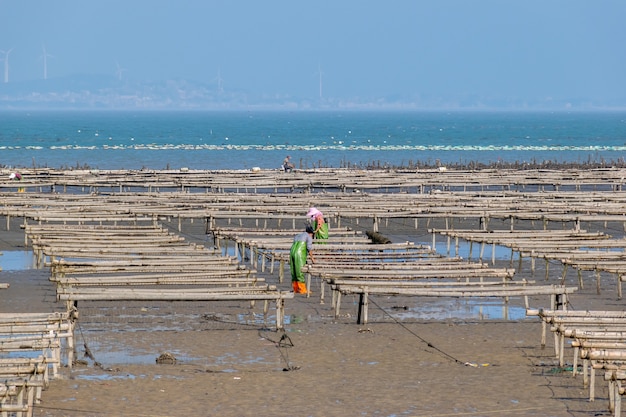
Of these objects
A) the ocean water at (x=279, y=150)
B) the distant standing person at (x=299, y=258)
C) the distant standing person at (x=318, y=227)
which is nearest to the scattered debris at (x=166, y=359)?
the distant standing person at (x=299, y=258)

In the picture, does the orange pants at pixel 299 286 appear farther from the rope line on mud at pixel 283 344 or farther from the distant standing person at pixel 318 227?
the distant standing person at pixel 318 227

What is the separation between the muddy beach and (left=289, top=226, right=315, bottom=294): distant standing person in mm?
274

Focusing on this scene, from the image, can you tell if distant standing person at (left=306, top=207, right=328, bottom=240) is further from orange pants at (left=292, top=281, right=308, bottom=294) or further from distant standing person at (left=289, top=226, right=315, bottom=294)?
orange pants at (left=292, top=281, right=308, bottom=294)

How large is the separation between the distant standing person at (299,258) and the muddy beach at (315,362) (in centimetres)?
27

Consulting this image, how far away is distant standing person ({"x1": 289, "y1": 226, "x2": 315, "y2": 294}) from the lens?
20.6 metres

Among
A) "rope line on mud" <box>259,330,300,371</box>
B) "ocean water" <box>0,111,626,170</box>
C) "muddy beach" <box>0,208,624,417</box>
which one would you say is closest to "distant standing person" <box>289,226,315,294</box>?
"muddy beach" <box>0,208,624,417</box>

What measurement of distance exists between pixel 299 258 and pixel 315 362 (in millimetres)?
4911

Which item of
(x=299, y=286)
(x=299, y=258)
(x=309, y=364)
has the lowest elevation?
(x=309, y=364)

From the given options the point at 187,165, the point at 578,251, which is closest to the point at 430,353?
the point at 578,251

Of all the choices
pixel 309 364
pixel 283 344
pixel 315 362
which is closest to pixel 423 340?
pixel 283 344

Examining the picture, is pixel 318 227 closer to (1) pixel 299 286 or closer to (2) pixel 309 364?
(1) pixel 299 286

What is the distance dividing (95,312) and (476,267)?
257 inches

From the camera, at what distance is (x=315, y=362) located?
52.0 feet

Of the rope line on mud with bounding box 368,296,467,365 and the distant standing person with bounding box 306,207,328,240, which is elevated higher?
the distant standing person with bounding box 306,207,328,240
